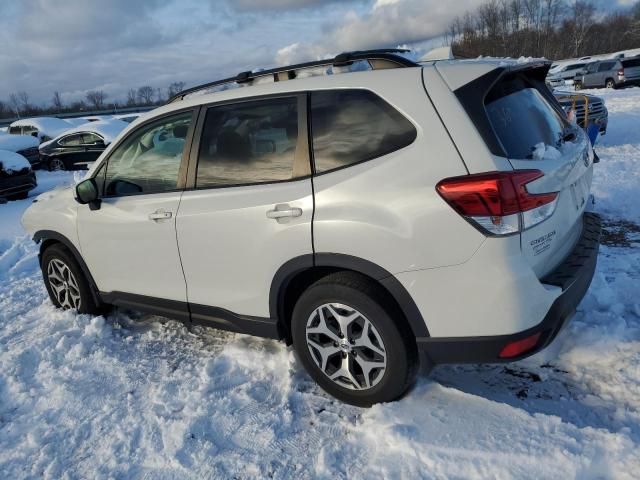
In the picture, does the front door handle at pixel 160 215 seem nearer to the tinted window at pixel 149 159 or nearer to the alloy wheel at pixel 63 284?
the tinted window at pixel 149 159

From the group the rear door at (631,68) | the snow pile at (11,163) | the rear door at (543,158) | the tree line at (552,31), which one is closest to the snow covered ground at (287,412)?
the rear door at (543,158)

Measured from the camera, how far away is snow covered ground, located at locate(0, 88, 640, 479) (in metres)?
2.51

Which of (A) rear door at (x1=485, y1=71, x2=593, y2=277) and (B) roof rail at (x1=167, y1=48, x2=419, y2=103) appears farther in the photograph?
(B) roof rail at (x1=167, y1=48, x2=419, y2=103)

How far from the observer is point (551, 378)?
3115mm

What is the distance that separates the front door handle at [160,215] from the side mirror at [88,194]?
2.19ft

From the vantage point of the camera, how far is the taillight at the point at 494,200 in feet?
7.76

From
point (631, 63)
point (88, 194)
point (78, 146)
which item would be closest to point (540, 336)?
point (88, 194)

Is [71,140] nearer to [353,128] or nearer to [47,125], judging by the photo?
[47,125]

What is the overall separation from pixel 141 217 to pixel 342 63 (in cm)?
177

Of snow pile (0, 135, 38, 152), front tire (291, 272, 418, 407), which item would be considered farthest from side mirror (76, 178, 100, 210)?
snow pile (0, 135, 38, 152)

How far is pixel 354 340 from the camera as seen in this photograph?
9.38 feet

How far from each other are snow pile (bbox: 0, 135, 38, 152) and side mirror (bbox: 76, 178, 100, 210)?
13295mm

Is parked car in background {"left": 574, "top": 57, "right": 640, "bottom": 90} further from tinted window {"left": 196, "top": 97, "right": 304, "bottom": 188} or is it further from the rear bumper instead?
tinted window {"left": 196, "top": 97, "right": 304, "bottom": 188}

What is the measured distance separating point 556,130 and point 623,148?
837 centimetres
